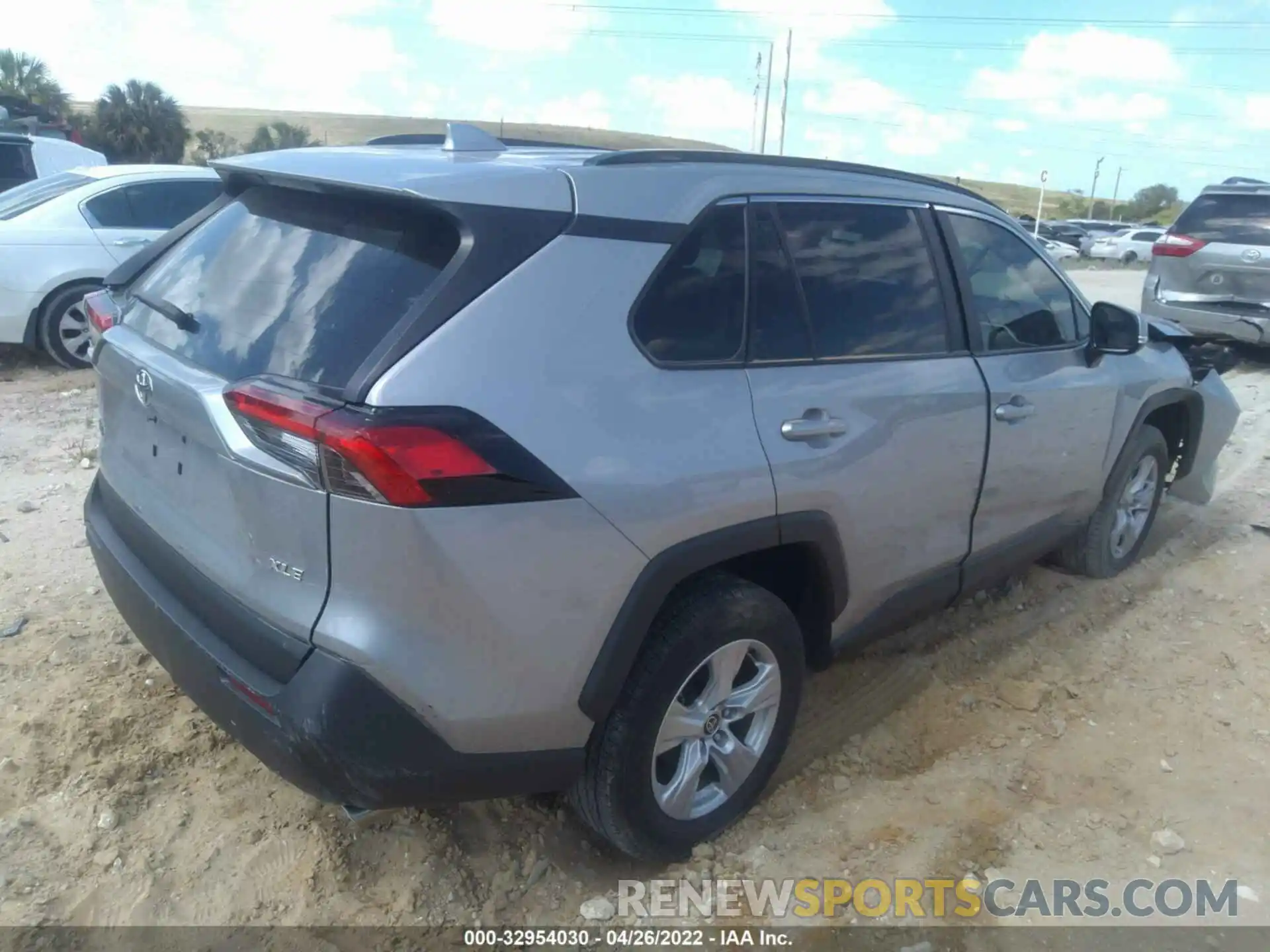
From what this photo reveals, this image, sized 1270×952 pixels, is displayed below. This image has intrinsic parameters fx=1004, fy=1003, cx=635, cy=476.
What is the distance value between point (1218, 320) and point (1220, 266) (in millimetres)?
514

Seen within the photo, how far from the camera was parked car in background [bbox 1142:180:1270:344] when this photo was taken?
31.0 ft

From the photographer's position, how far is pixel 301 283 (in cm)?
235

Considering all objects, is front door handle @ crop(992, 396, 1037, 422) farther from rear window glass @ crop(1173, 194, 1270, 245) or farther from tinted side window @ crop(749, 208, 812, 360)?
rear window glass @ crop(1173, 194, 1270, 245)

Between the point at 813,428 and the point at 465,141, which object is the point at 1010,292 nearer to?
the point at 813,428

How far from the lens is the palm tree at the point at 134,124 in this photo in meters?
37.2

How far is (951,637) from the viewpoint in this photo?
4.17 m

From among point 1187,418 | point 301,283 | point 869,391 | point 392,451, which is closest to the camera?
point 392,451

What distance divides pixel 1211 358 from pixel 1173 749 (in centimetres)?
252

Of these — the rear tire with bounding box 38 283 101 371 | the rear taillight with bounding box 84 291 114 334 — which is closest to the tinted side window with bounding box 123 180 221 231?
the rear tire with bounding box 38 283 101 371

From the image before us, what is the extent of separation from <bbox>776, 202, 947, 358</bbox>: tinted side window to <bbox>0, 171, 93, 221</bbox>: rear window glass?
24.0 feet

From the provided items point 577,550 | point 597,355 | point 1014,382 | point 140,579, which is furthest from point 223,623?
point 1014,382

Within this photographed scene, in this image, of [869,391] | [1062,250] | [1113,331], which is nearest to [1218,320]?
[1113,331]

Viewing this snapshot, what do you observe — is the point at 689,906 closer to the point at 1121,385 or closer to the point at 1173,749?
the point at 1173,749

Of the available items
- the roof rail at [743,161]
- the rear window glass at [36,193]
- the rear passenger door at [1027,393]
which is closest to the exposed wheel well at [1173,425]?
the rear passenger door at [1027,393]
